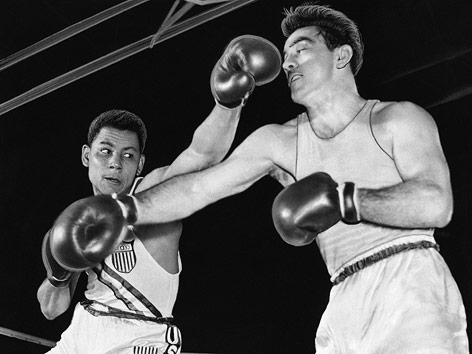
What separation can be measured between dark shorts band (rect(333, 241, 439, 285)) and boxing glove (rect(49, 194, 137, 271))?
69cm

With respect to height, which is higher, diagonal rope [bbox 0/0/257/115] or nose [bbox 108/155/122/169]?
diagonal rope [bbox 0/0/257/115]

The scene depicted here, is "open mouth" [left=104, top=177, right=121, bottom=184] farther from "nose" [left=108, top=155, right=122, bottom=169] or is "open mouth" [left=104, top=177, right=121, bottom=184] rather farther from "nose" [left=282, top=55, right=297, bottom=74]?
"nose" [left=282, top=55, right=297, bottom=74]

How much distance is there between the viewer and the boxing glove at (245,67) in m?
2.38

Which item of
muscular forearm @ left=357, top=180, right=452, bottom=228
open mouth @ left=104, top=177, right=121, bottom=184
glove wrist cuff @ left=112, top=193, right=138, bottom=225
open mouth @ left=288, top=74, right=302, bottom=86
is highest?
open mouth @ left=104, top=177, right=121, bottom=184

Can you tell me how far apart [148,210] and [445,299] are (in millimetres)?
943

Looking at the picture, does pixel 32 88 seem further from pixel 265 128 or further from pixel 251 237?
pixel 265 128

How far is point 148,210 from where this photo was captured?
227 centimetres

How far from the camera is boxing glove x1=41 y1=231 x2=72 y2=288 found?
2824mm

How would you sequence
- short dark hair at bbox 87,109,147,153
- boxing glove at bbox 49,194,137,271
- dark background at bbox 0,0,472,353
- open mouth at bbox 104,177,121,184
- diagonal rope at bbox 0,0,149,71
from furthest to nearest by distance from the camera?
1. dark background at bbox 0,0,472,353
2. diagonal rope at bbox 0,0,149,71
3. short dark hair at bbox 87,109,147,153
4. open mouth at bbox 104,177,121,184
5. boxing glove at bbox 49,194,137,271

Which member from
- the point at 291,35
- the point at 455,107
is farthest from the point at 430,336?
the point at 455,107

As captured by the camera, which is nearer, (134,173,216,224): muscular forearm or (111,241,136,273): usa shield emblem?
(134,173,216,224): muscular forearm

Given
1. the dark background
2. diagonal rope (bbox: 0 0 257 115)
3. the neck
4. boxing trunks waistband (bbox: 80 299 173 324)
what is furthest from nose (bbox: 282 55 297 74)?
the dark background

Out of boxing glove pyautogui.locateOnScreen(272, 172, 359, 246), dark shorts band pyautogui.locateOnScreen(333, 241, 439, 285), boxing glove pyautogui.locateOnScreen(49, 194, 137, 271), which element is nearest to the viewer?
boxing glove pyautogui.locateOnScreen(272, 172, 359, 246)

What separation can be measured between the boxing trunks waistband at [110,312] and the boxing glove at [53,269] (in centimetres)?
14
